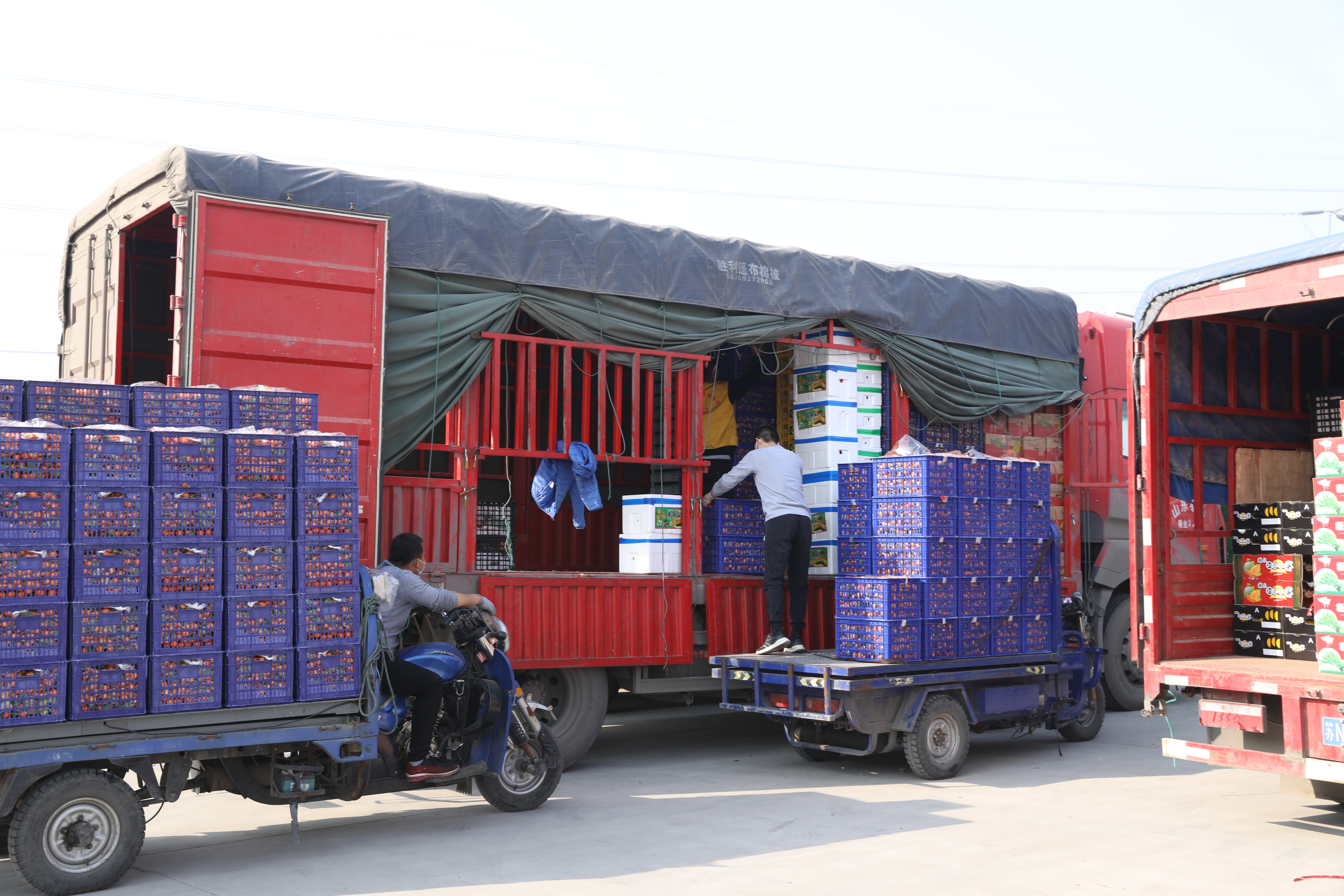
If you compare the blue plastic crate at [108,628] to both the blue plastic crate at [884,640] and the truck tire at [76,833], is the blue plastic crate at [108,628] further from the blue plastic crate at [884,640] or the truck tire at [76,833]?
the blue plastic crate at [884,640]

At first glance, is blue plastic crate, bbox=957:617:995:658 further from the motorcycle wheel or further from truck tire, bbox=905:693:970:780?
the motorcycle wheel

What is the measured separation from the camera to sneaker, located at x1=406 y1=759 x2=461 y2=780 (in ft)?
22.7

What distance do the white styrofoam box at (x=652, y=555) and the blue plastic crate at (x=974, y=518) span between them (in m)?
2.30

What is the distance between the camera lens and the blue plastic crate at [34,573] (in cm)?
560

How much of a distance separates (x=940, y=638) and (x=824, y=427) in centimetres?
242

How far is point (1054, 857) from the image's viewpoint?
6383 millimetres

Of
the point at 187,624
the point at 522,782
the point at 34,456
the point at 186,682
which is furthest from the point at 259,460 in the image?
the point at 522,782

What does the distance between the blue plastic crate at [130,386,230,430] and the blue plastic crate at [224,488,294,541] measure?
473 millimetres

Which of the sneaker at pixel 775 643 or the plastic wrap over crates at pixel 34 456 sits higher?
the plastic wrap over crates at pixel 34 456

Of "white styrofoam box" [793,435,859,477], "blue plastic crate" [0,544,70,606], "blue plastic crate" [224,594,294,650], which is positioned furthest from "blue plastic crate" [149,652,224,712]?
"white styrofoam box" [793,435,859,477]

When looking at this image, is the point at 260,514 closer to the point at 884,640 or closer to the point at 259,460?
the point at 259,460

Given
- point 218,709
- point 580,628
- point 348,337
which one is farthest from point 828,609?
point 218,709

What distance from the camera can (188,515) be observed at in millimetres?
6129

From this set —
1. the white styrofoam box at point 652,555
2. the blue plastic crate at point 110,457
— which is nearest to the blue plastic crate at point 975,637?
the white styrofoam box at point 652,555
